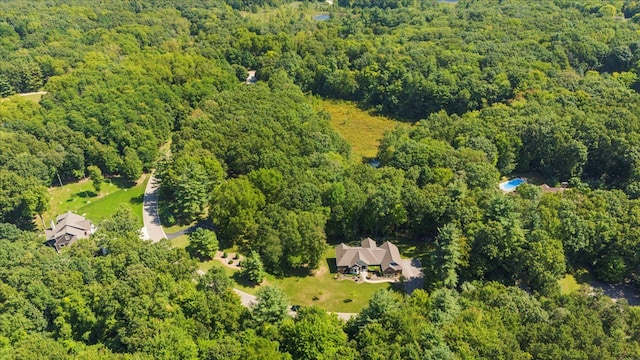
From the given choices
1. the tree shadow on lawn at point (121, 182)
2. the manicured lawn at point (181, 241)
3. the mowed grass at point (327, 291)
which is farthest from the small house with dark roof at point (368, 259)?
the tree shadow on lawn at point (121, 182)

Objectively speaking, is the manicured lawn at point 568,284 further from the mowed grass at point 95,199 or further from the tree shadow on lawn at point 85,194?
the tree shadow on lawn at point 85,194

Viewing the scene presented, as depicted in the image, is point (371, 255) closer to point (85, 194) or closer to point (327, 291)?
point (327, 291)

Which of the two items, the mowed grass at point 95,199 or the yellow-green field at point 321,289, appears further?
the mowed grass at point 95,199

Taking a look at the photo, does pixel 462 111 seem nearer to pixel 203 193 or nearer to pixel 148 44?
pixel 203 193

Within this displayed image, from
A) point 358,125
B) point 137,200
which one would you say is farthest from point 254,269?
point 358,125

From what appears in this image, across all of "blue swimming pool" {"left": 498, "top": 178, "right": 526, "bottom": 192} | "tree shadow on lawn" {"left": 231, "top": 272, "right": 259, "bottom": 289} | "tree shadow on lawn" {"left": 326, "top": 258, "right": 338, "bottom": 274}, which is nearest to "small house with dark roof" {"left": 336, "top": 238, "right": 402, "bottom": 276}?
"tree shadow on lawn" {"left": 326, "top": 258, "right": 338, "bottom": 274}

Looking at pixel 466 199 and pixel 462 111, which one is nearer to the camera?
pixel 466 199

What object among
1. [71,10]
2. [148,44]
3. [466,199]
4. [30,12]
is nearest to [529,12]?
[466,199]
